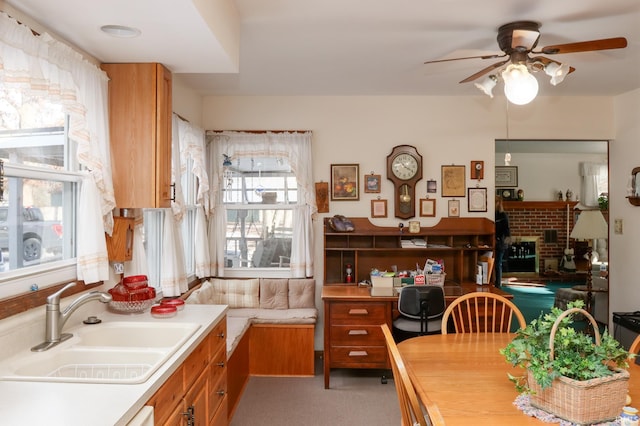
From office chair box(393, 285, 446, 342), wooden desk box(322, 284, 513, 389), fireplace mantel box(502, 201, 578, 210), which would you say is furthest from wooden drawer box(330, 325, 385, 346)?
fireplace mantel box(502, 201, 578, 210)

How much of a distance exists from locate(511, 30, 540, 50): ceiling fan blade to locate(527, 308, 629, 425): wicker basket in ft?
5.59

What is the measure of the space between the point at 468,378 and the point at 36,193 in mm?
2157

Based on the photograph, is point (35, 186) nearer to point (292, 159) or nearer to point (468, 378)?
point (468, 378)

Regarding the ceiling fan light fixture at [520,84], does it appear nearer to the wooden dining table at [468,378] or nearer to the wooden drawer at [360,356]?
the wooden dining table at [468,378]

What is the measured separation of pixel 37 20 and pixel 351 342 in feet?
9.80

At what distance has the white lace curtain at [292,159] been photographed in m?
4.29

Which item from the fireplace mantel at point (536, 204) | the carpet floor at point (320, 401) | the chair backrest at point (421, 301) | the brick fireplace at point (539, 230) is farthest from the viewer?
the brick fireplace at point (539, 230)

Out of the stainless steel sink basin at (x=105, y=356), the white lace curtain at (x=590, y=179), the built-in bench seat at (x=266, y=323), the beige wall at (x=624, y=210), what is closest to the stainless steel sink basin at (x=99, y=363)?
the stainless steel sink basin at (x=105, y=356)

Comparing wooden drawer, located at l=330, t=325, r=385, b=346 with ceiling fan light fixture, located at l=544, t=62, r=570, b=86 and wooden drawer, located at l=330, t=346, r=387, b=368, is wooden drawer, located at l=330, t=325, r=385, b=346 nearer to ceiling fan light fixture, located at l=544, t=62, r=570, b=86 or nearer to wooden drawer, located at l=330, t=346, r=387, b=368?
wooden drawer, located at l=330, t=346, r=387, b=368

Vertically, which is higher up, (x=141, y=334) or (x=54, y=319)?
(x=54, y=319)

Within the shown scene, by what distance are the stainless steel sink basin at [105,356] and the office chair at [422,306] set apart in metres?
1.83

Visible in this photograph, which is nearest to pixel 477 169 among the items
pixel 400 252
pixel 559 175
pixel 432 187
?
pixel 432 187

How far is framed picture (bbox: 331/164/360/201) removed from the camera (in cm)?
437

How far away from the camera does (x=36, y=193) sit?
2.13m
